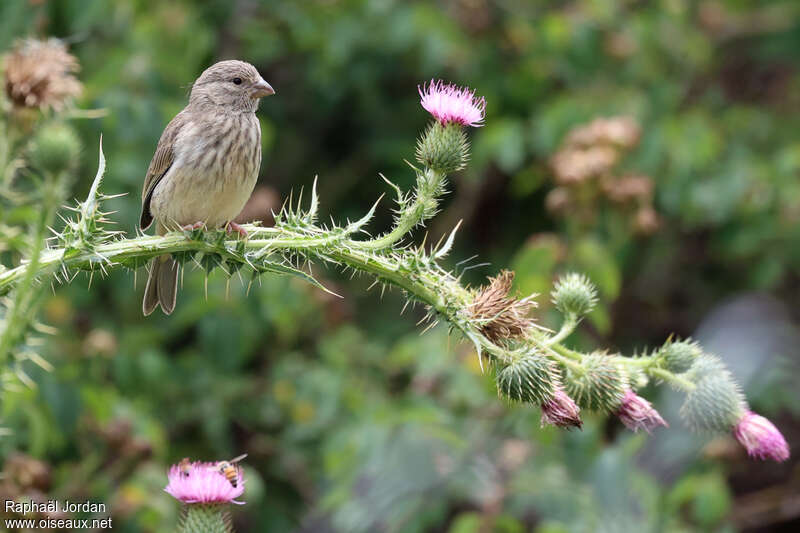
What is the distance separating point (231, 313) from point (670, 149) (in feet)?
10.2

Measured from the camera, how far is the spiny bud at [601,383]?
9.13ft

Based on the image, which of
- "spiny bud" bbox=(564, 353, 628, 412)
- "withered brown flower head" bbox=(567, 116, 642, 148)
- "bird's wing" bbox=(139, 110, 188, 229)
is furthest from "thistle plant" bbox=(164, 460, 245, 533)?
"withered brown flower head" bbox=(567, 116, 642, 148)

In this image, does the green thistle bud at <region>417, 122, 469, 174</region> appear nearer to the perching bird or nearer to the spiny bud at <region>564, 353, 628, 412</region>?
the spiny bud at <region>564, 353, 628, 412</region>

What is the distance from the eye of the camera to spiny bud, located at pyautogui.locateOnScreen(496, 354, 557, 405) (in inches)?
105

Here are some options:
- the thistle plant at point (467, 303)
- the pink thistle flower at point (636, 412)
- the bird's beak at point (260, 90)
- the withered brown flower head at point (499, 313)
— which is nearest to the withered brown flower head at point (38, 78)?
the bird's beak at point (260, 90)

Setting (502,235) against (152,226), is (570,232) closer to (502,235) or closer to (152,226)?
(502,235)

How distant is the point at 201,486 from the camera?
2.68 metres

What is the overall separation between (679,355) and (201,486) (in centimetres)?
149

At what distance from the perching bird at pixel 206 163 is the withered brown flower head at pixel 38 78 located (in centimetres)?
47

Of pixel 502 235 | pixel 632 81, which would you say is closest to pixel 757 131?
pixel 632 81

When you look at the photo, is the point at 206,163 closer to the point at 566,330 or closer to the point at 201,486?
the point at 201,486

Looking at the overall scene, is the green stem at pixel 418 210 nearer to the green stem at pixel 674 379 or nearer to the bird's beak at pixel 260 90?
the green stem at pixel 674 379

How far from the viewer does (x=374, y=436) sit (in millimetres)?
5160

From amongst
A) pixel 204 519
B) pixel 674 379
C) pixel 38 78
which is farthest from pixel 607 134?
pixel 204 519
